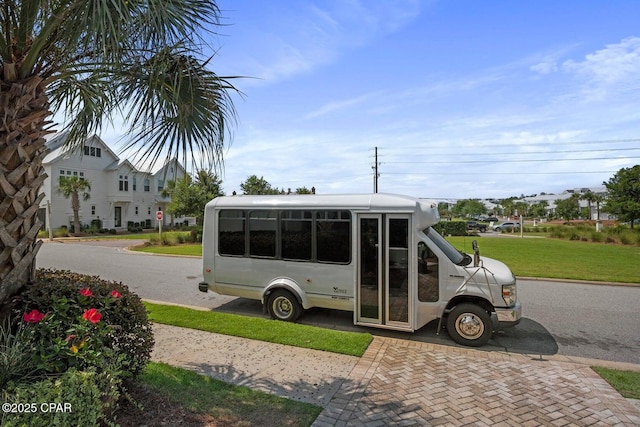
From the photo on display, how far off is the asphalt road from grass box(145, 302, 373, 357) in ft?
3.38

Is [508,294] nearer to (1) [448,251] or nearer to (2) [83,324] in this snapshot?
(1) [448,251]

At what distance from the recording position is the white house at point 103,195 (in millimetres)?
33531

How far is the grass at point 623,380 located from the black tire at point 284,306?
508 cm

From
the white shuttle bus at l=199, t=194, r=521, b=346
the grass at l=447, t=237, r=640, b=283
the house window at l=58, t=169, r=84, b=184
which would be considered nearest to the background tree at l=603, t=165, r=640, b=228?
the grass at l=447, t=237, r=640, b=283

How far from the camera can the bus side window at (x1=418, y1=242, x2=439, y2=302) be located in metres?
6.37

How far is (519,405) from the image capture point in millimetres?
3967

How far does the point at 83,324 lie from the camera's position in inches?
116

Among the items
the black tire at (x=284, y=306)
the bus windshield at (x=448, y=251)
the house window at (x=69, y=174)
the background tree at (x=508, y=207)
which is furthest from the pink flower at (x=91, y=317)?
the background tree at (x=508, y=207)

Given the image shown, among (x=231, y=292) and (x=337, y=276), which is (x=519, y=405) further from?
(x=231, y=292)

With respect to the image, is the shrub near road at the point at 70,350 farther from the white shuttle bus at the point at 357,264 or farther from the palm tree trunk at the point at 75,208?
the palm tree trunk at the point at 75,208

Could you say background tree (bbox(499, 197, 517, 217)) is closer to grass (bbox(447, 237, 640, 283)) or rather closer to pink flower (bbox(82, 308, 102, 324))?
grass (bbox(447, 237, 640, 283))

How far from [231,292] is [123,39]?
607 cm

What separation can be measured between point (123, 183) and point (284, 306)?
39652 millimetres

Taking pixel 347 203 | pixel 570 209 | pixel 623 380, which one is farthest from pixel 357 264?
pixel 570 209
